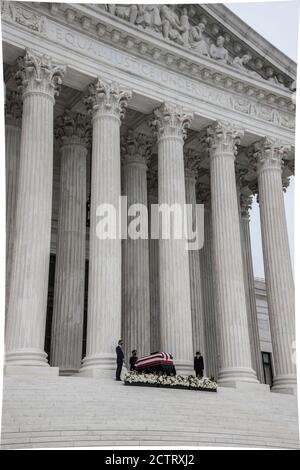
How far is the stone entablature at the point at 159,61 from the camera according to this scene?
35375 mm

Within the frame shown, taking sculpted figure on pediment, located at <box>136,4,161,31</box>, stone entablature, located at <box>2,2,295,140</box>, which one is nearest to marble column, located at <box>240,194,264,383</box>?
stone entablature, located at <box>2,2,295,140</box>

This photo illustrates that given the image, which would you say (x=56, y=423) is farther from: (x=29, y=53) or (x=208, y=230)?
(x=208, y=230)

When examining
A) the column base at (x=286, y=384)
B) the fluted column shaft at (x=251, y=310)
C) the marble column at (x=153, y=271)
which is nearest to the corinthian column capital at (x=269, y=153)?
the fluted column shaft at (x=251, y=310)

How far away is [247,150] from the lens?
46.6 metres

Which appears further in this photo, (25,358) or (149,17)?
(149,17)

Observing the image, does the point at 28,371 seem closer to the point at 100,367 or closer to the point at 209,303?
the point at 100,367

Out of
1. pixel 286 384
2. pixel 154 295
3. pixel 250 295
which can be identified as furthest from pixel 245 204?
pixel 286 384

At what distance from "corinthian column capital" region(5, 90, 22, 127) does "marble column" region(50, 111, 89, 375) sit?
13.1ft

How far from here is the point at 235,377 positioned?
3550cm

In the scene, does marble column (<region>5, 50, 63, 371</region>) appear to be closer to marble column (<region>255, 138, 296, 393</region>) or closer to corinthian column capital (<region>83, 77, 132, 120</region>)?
corinthian column capital (<region>83, 77, 132, 120</region>)

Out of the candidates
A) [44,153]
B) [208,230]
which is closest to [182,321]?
[44,153]

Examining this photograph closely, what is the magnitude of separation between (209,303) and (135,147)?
46.6ft

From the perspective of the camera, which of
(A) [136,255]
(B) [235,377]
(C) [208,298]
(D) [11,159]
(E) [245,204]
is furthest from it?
(E) [245,204]

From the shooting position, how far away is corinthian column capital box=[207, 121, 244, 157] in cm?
4156
